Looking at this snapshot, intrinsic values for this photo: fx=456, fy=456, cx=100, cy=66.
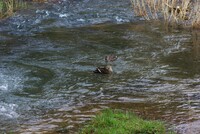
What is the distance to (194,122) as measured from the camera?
6.57m

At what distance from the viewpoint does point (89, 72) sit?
9914 millimetres

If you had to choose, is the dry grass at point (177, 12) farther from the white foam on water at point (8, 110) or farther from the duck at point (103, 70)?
the white foam on water at point (8, 110)

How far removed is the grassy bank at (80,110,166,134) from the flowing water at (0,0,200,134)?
26 centimetres

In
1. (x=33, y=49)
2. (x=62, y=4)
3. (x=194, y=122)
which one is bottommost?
(x=194, y=122)

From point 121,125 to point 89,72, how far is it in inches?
139

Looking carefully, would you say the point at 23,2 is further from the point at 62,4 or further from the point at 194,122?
the point at 194,122

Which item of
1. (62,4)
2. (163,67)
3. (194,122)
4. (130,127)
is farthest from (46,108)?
(62,4)

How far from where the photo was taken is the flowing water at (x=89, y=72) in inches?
285

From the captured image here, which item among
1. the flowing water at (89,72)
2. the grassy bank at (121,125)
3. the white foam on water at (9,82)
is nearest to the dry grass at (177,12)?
the flowing water at (89,72)

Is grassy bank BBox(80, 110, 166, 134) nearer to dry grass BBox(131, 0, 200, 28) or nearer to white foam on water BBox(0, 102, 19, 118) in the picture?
white foam on water BBox(0, 102, 19, 118)

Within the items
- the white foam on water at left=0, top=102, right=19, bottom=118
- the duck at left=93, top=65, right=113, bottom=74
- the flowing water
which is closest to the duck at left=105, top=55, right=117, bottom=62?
the flowing water

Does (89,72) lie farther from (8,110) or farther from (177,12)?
(177,12)

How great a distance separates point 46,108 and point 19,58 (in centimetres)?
383

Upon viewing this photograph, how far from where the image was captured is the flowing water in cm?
724
